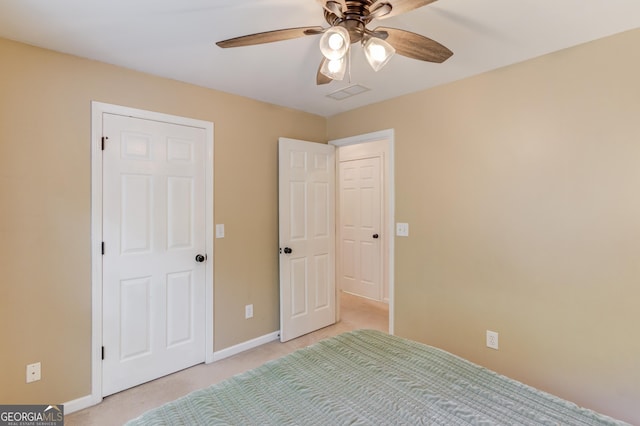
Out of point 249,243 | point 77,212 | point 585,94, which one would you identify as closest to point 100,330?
point 77,212

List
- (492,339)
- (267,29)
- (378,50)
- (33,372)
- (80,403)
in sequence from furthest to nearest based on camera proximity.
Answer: (492,339) < (80,403) < (33,372) < (267,29) < (378,50)

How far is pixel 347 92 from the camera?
2.79 m

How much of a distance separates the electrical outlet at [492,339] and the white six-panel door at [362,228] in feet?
6.73

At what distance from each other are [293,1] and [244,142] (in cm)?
157

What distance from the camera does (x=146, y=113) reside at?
237 centimetres

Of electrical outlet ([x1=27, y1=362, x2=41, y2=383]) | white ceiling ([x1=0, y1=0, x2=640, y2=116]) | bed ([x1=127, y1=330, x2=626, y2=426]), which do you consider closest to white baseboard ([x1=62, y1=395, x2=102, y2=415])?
electrical outlet ([x1=27, y1=362, x2=41, y2=383])

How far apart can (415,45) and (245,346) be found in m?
2.79

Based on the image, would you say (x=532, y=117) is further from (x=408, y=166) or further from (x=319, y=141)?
(x=319, y=141)

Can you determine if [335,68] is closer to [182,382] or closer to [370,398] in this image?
[370,398]

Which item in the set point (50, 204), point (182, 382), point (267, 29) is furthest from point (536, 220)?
point (50, 204)

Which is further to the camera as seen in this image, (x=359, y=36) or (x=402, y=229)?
(x=402, y=229)

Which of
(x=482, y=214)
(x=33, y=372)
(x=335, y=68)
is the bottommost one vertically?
(x=33, y=372)

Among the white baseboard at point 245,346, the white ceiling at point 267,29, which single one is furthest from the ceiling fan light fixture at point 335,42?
the white baseboard at point 245,346

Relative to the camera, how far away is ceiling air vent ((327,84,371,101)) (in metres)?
2.67
